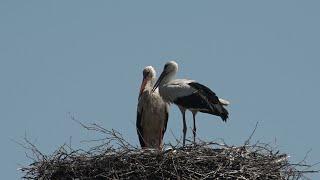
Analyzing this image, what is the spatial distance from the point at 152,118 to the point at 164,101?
70 centimetres

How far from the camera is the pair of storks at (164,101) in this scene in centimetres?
1406

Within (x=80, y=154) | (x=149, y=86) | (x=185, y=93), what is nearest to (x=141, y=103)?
(x=149, y=86)

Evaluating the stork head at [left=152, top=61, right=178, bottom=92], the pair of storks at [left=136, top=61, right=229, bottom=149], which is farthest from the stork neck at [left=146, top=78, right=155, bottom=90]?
the stork head at [left=152, top=61, right=178, bottom=92]

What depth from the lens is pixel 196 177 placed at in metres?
11.5

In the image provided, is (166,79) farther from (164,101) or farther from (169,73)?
(164,101)

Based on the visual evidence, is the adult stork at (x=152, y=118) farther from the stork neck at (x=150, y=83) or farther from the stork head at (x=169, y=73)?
the stork head at (x=169, y=73)

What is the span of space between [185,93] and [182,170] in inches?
107

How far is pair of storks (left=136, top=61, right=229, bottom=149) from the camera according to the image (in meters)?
14.1

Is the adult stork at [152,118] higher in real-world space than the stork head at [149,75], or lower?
lower

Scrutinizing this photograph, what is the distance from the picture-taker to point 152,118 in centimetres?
1524

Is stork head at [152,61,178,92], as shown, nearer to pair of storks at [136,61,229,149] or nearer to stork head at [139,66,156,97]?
pair of storks at [136,61,229,149]

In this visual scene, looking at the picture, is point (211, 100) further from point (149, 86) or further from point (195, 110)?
point (149, 86)

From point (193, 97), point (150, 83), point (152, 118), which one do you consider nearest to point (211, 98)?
point (193, 97)

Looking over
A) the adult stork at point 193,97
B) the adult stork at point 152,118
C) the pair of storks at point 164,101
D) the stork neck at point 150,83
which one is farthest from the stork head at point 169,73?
the stork neck at point 150,83
